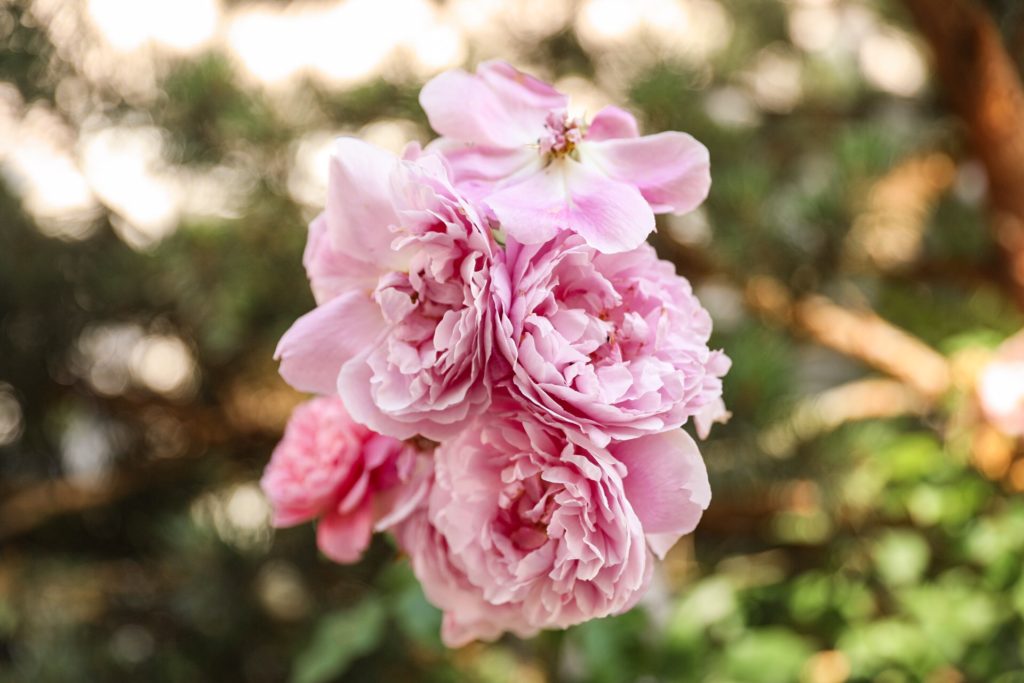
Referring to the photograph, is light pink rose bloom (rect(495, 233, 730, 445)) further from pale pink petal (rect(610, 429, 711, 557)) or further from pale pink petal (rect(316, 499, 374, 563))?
pale pink petal (rect(316, 499, 374, 563))

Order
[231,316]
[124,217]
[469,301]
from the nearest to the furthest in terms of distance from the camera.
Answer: [469,301] → [231,316] → [124,217]

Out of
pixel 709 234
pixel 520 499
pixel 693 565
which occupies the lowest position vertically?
pixel 693 565

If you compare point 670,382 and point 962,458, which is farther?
point 962,458

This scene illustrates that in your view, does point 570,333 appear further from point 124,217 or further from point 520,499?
point 124,217

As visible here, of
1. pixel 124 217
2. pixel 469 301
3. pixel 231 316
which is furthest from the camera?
pixel 124 217

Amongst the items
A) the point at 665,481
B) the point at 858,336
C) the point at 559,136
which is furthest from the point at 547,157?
the point at 858,336

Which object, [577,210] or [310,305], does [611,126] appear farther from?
[310,305]

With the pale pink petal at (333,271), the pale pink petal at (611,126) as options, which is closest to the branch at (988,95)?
the pale pink petal at (611,126)

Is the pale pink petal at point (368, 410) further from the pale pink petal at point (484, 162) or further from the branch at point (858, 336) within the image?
the branch at point (858, 336)

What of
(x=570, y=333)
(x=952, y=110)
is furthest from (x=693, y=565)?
(x=570, y=333)
